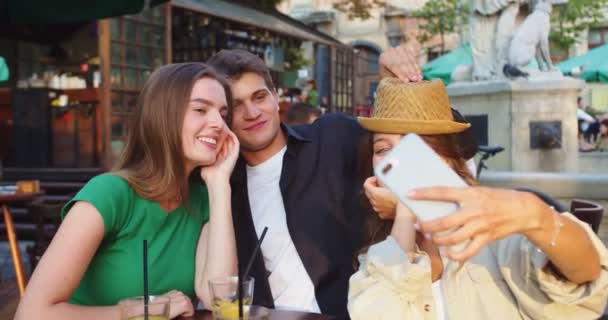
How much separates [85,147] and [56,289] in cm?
795

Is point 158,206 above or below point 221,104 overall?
below

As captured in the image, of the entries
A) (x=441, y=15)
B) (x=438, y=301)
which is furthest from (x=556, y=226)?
(x=441, y=15)

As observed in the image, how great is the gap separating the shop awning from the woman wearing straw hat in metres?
7.36

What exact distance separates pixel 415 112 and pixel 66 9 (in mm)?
3682

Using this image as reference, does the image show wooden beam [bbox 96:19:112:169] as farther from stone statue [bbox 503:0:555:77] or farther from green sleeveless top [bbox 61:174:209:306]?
green sleeveless top [bbox 61:174:209:306]

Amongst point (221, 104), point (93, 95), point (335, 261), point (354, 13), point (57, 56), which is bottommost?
point (335, 261)

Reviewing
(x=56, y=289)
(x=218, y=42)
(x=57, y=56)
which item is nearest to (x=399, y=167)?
(x=56, y=289)

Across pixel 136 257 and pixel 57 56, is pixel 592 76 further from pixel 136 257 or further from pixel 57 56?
pixel 136 257

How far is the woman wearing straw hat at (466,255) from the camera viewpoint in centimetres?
113

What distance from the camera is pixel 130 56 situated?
9.48 m

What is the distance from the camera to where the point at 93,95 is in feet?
29.9

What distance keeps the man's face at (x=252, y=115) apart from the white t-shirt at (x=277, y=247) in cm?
13

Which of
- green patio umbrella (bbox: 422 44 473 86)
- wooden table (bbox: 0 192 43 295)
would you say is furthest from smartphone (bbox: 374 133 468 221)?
green patio umbrella (bbox: 422 44 473 86)

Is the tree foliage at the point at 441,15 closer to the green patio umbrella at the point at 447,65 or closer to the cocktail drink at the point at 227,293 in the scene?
the green patio umbrella at the point at 447,65
